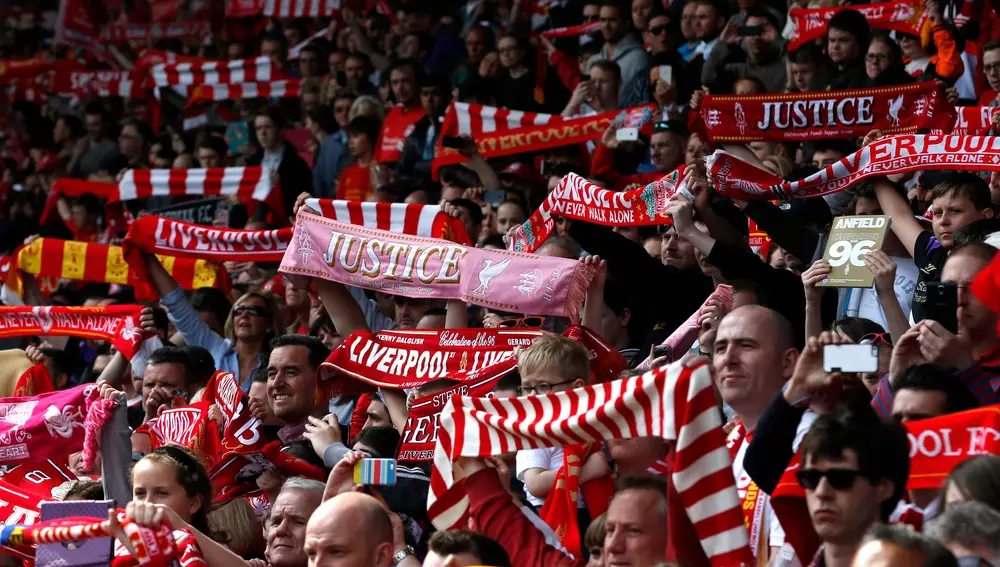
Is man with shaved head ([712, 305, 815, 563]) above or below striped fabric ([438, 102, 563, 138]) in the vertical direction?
below

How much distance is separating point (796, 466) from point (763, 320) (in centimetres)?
88

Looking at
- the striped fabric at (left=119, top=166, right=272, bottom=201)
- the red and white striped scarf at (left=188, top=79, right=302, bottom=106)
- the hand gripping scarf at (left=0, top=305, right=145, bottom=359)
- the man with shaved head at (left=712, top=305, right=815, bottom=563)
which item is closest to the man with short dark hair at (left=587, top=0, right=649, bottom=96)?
the striped fabric at (left=119, top=166, right=272, bottom=201)

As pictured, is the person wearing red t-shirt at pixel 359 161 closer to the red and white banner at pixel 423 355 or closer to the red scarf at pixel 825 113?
the red scarf at pixel 825 113

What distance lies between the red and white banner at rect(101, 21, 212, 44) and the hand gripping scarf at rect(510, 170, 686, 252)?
37.4ft

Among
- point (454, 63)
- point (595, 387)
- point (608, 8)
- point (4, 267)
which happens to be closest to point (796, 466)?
point (595, 387)

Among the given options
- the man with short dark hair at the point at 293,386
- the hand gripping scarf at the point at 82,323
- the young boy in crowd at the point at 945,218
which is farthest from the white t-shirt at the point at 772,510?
the hand gripping scarf at the point at 82,323

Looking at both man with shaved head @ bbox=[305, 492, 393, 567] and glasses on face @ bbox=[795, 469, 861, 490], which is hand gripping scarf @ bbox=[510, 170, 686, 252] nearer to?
man with shaved head @ bbox=[305, 492, 393, 567]

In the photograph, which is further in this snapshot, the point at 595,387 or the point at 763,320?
the point at 763,320

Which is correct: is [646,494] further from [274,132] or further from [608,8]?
[274,132]

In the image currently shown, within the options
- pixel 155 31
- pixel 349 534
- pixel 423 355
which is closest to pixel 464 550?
pixel 349 534

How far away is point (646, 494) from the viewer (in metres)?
4.28

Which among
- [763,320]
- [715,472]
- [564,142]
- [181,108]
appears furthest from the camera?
[181,108]

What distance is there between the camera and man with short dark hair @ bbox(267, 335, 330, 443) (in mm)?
6945

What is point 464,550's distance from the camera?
4.29m
